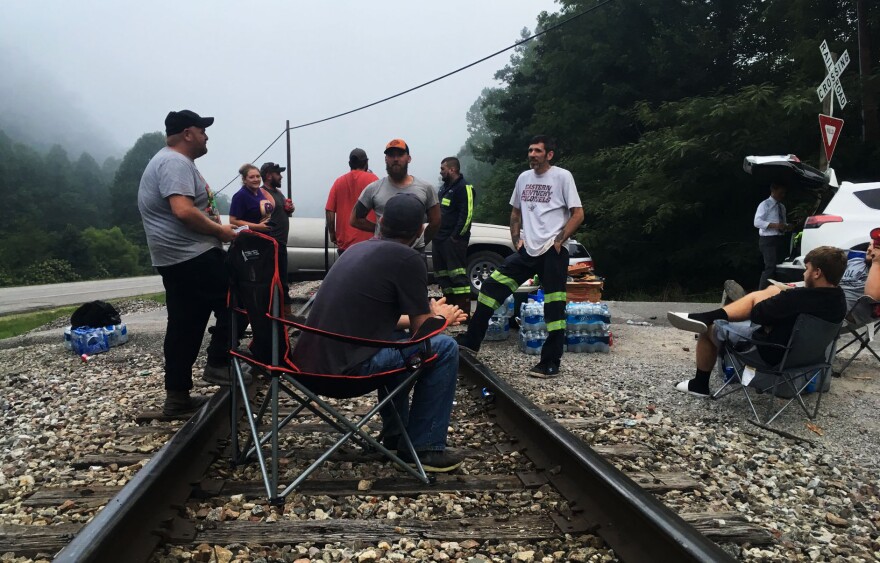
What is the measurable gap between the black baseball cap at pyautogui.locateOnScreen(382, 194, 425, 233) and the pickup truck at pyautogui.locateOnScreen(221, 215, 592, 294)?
7513 mm

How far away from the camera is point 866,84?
12.0 metres

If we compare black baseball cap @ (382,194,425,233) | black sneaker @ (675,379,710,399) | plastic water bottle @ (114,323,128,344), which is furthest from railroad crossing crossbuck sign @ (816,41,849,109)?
plastic water bottle @ (114,323,128,344)

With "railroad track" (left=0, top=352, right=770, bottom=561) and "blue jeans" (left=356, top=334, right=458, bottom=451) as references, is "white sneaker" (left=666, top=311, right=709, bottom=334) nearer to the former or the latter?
"railroad track" (left=0, top=352, right=770, bottom=561)

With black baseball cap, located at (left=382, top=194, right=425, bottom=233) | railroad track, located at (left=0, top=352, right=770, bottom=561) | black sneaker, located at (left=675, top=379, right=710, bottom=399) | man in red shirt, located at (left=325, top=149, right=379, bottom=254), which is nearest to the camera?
railroad track, located at (left=0, top=352, right=770, bottom=561)

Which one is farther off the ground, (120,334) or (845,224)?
(845,224)

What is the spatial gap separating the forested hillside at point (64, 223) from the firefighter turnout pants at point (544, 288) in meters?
49.5

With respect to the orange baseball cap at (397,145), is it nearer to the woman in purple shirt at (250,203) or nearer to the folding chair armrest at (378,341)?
the woman in purple shirt at (250,203)

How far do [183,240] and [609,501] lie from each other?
112 inches

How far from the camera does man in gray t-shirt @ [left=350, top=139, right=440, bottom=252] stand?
17.7ft

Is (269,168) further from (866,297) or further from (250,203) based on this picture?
(866,297)

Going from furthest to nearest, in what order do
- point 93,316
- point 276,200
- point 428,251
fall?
point 428,251 → point 276,200 → point 93,316

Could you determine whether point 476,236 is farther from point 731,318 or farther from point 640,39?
point 640,39

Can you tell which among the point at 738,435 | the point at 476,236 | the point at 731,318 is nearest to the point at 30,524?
the point at 738,435

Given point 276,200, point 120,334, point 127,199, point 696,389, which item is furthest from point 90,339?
point 127,199
